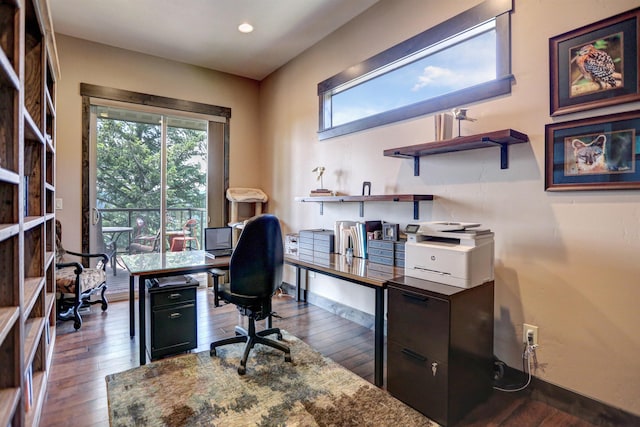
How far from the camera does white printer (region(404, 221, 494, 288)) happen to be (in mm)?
1889

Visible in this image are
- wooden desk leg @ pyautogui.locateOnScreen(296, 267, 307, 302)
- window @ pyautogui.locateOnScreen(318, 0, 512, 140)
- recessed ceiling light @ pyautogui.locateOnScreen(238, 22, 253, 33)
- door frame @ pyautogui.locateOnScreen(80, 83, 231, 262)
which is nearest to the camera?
window @ pyautogui.locateOnScreen(318, 0, 512, 140)

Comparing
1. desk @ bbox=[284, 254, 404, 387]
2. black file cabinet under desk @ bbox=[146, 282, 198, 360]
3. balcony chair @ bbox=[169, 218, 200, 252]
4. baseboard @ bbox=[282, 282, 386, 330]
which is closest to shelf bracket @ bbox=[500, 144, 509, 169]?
desk @ bbox=[284, 254, 404, 387]

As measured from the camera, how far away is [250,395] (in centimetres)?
204

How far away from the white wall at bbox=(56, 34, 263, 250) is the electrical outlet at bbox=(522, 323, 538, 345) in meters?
3.80

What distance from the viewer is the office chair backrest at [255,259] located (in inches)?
89.5

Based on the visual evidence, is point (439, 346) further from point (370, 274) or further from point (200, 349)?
point (200, 349)

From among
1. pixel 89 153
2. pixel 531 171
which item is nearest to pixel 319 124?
pixel 531 171

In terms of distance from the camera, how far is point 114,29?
3.54 m

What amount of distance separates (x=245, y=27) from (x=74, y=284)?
2952mm

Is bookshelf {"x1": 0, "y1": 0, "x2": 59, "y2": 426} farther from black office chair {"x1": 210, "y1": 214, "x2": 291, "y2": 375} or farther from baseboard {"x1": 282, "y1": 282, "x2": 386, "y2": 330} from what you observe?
baseboard {"x1": 282, "y1": 282, "x2": 386, "y2": 330}

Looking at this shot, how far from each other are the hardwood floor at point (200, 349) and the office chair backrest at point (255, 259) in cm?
78

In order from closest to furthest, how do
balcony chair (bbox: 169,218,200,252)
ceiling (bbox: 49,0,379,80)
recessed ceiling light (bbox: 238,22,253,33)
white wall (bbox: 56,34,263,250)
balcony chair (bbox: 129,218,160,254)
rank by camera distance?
ceiling (bbox: 49,0,379,80)
recessed ceiling light (bbox: 238,22,253,33)
white wall (bbox: 56,34,263,250)
balcony chair (bbox: 129,218,160,254)
balcony chair (bbox: 169,218,200,252)

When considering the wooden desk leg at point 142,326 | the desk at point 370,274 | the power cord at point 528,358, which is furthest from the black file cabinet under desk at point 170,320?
the power cord at point 528,358

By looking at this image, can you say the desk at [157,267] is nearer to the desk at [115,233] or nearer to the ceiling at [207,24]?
the desk at [115,233]
